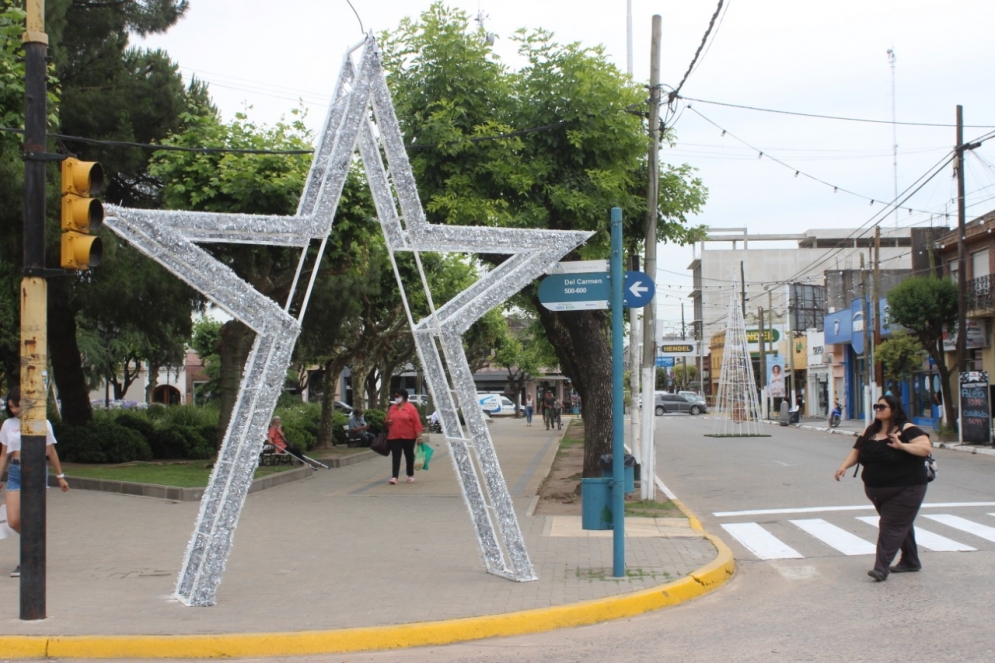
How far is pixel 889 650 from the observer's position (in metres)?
6.12

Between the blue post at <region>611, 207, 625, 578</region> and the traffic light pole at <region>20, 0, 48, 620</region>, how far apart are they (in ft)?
14.5

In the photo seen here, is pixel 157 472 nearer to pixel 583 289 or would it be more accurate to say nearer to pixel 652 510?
pixel 652 510

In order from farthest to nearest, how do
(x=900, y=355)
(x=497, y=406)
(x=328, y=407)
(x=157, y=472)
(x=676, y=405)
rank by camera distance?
1. (x=676, y=405)
2. (x=497, y=406)
3. (x=900, y=355)
4. (x=328, y=407)
5. (x=157, y=472)

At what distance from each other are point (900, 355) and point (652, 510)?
2390cm

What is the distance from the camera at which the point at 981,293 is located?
32969 mm

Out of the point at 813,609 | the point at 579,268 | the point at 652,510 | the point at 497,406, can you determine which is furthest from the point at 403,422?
the point at 497,406

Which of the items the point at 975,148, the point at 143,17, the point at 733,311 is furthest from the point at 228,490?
the point at 733,311

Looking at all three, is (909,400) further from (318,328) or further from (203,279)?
(203,279)

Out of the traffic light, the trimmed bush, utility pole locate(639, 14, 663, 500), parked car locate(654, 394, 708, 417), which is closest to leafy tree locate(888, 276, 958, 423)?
utility pole locate(639, 14, 663, 500)

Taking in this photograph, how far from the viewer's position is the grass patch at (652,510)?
1279cm

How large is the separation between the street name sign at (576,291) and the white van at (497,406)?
168 feet

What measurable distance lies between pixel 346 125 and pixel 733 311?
28.4m

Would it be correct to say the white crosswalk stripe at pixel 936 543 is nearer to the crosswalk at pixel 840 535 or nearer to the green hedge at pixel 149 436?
the crosswalk at pixel 840 535

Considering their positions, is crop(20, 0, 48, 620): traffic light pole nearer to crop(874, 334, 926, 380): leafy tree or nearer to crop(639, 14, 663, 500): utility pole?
crop(639, 14, 663, 500): utility pole
